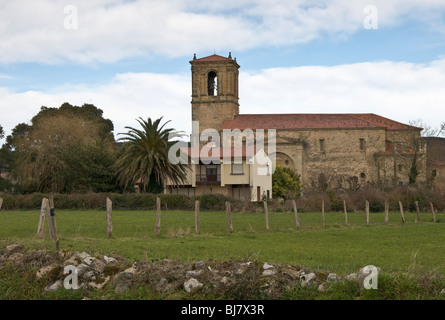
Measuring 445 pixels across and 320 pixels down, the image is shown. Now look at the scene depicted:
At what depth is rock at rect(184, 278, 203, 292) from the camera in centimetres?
1023

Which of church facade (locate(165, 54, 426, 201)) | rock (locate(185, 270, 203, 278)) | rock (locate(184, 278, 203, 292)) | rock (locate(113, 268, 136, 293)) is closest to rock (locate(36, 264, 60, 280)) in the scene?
rock (locate(113, 268, 136, 293))

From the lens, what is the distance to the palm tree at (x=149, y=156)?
49.5 m

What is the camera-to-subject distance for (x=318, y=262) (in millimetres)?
14203

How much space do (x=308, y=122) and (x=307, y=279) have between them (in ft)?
220

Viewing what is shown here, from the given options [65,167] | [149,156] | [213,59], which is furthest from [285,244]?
[213,59]

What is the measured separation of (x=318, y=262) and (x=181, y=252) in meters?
3.83

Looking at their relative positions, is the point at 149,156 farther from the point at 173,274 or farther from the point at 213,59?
the point at 173,274

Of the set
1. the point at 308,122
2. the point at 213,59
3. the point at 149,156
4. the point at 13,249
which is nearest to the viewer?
the point at 13,249

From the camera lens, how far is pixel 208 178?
5712 centimetres

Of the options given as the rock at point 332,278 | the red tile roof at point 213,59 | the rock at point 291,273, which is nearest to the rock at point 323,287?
the rock at point 332,278

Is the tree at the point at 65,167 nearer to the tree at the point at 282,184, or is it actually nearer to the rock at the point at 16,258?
the tree at the point at 282,184

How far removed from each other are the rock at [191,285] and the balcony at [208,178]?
152ft
